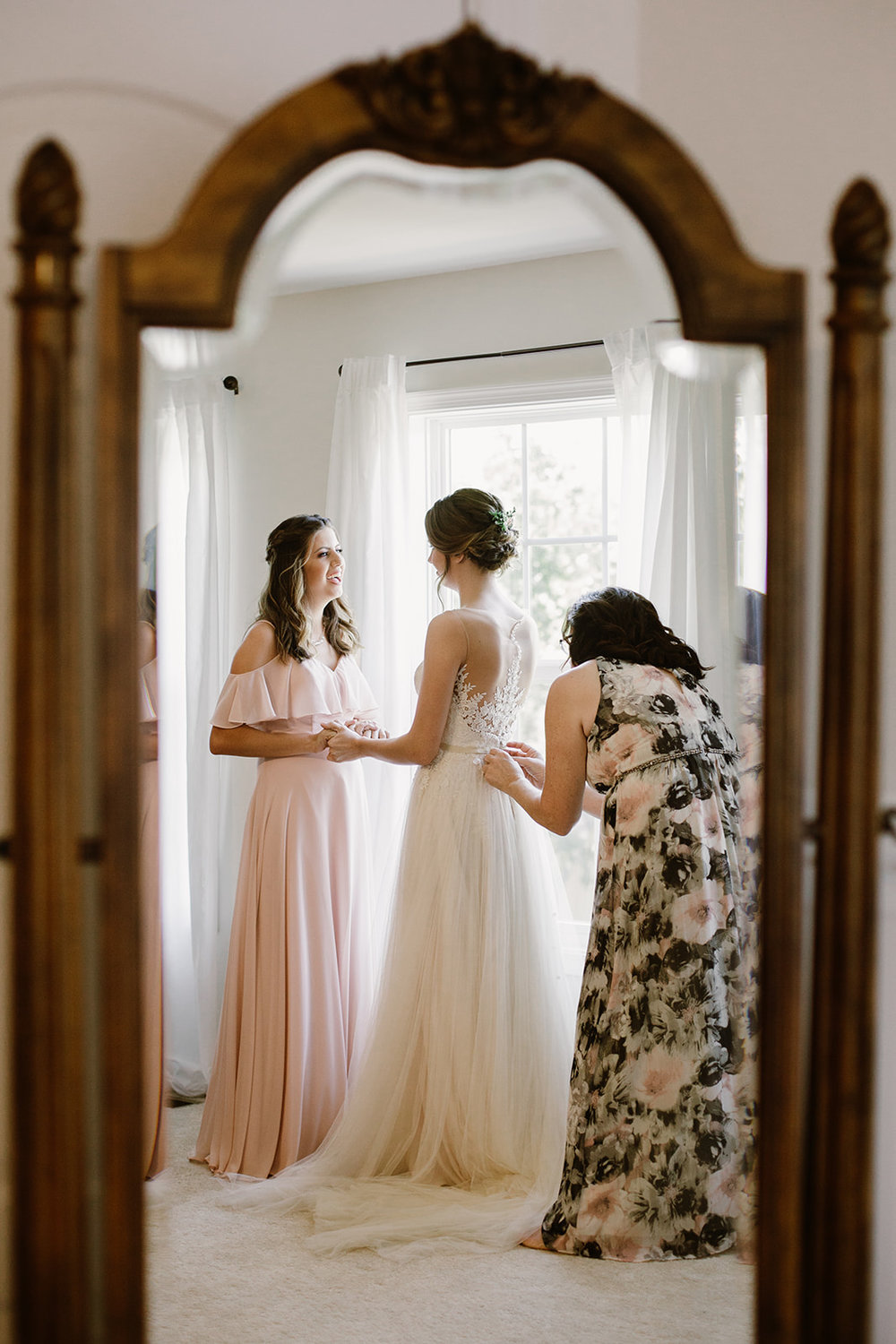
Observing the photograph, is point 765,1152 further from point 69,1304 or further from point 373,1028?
point 373,1028

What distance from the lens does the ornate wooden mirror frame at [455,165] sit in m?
1.20

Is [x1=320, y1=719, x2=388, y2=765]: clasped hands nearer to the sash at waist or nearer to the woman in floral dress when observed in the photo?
the woman in floral dress

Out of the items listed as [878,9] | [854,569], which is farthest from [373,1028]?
[878,9]

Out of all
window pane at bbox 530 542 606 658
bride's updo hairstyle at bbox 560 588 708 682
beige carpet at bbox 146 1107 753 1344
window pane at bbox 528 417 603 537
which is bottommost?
beige carpet at bbox 146 1107 753 1344

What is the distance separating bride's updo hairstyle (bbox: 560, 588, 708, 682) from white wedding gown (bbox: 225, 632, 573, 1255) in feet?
1.25

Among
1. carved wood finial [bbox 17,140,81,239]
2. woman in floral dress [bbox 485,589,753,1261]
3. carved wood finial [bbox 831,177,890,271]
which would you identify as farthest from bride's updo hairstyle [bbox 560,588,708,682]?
carved wood finial [bbox 17,140,81,239]

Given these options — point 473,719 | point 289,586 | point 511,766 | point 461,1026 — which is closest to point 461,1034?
point 461,1026

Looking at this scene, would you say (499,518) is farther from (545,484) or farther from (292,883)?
(292,883)

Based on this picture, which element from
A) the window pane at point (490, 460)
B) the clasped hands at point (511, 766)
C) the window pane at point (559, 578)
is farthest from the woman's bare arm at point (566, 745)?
the window pane at point (490, 460)

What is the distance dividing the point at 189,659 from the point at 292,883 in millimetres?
582

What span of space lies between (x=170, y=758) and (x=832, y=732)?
112cm

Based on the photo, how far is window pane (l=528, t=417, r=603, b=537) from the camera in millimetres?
2867

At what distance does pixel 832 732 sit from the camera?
1307mm

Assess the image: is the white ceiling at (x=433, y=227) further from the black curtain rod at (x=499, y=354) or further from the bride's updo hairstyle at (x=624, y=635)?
the black curtain rod at (x=499, y=354)
